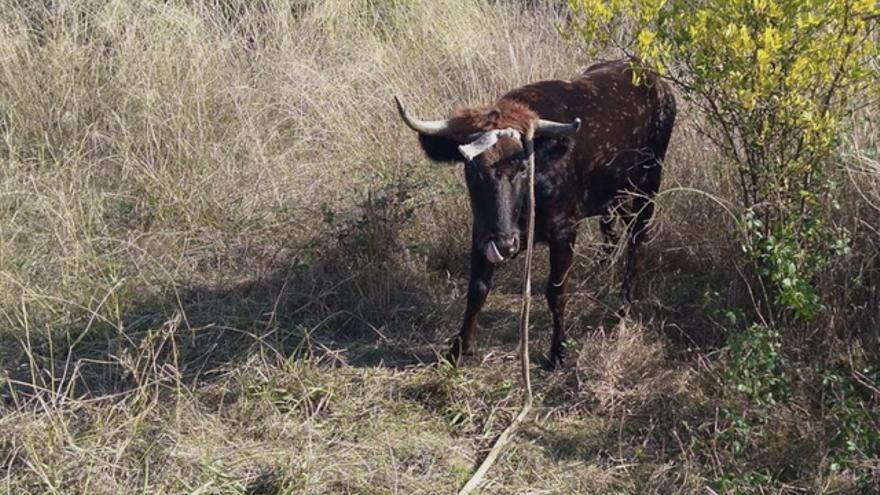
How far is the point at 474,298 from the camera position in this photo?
5488mm

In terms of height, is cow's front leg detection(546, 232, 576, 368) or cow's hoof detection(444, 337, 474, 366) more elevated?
cow's front leg detection(546, 232, 576, 368)

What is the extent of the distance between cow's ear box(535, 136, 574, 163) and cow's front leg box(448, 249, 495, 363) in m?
0.60

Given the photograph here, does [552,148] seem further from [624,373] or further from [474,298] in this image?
[624,373]

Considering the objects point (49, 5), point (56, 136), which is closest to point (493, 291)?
point (56, 136)

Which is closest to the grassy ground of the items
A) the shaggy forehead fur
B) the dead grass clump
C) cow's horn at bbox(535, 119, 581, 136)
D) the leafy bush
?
the dead grass clump

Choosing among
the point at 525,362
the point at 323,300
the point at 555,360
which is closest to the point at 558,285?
the point at 555,360

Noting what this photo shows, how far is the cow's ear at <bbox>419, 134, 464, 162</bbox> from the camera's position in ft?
17.7

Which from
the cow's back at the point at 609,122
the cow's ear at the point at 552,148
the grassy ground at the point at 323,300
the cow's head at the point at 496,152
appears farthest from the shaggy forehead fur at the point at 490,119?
the grassy ground at the point at 323,300

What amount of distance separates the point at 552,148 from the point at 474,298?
87 cm

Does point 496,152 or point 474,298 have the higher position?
point 496,152

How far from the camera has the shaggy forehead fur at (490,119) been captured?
5258 mm

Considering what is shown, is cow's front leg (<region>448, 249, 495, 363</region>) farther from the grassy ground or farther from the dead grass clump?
the dead grass clump

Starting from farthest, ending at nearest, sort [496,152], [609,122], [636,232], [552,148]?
[636,232]
[609,122]
[552,148]
[496,152]

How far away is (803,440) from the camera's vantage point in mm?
Result: 4531
